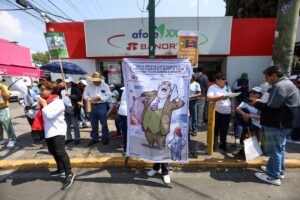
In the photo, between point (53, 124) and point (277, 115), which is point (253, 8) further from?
point (53, 124)

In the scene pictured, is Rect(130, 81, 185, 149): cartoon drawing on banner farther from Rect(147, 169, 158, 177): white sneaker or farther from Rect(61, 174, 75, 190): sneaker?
Rect(61, 174, 75, 190): sneaker

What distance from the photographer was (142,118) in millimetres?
3436

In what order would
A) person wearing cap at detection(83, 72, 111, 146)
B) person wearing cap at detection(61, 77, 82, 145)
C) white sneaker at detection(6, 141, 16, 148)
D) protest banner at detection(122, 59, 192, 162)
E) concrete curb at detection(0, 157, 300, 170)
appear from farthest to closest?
white sneaker at detection(6, 141, 16, 148) → person wearing cap at detection(61, 77, 82, 145) → person wearing cap at detection(83, 72, 111, 146) → concrete curb at detection(0, 157, 300, 170) → protest banner at detection(122, 59, 192, 162)

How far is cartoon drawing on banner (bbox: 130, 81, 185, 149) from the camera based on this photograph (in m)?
3.31

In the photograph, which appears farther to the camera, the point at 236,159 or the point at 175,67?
the point at 236,159

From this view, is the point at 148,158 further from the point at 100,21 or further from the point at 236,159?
the point at 100,21

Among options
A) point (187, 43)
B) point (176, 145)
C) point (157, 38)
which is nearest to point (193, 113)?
point (187, 43)

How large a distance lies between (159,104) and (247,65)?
685 centimetres

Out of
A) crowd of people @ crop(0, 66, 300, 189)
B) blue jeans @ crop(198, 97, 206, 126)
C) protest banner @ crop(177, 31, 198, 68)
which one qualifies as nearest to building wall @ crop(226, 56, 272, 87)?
blue jeans @ crop(198, 97, 206, 126)

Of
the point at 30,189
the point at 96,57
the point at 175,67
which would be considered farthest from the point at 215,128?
the point at 96,57

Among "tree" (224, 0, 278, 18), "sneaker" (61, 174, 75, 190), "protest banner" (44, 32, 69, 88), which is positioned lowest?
"sneaker" (61, 174, 75, 190)

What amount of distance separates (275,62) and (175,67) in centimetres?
347

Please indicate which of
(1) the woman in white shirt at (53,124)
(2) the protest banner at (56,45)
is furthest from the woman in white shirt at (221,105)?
(2) the protest banner at (56,45)

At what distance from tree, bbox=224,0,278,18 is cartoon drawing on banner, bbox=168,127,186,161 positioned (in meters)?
10.8
